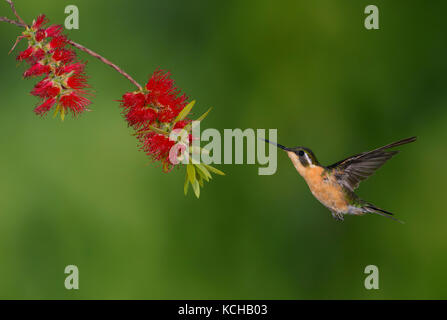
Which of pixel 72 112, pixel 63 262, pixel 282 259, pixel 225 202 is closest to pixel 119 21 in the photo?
pixel 225 202

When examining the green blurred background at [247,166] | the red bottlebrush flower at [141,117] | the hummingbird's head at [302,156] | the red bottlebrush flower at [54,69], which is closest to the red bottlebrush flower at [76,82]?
the red bottlebrush flower at [54,69]

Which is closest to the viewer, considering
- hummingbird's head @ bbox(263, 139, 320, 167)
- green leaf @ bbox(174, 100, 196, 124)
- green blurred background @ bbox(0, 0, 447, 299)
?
green leaf @ bbox(174, 100, 196, 124)

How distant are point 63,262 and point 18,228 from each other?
0.89 ft

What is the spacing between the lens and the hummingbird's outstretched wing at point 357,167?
4.12 ft

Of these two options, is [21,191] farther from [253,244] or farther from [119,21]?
[253,244]

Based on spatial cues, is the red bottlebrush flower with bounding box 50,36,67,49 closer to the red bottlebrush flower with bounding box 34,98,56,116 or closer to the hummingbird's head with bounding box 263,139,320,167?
the red bottlebrush flower with bounding box 34,98,56,116

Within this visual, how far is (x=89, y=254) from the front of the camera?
259 cm

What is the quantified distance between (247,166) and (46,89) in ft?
5.76

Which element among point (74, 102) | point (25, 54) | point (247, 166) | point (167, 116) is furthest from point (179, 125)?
point (247, 166)

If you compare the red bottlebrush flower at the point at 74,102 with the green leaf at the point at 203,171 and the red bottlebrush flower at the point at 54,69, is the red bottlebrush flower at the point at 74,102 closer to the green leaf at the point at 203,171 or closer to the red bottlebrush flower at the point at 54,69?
the red bottlebrush flower at the point at 54,69

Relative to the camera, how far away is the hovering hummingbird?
4.06ft

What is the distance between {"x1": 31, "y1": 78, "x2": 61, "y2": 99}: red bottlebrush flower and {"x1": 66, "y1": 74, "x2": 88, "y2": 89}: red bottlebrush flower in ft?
0.08

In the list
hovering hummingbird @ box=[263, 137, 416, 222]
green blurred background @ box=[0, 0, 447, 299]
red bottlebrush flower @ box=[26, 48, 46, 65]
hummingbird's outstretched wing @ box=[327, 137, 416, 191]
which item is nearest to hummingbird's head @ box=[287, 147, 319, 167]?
hovering hummingbird @ box=[263, 137, 416, 222]

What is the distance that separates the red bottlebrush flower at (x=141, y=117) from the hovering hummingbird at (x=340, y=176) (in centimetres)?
36
